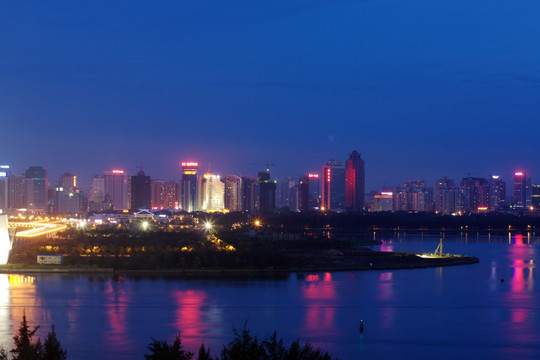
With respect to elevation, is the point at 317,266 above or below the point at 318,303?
above

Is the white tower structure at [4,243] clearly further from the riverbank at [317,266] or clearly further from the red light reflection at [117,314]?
the red light reflection at [117,314]

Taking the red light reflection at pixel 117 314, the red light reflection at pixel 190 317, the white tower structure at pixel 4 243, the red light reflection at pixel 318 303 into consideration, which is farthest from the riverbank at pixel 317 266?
the red light reflection at pixel 190 317

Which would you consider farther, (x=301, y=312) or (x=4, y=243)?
(x=4, y=243)

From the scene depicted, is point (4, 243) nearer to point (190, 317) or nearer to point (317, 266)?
point (317, 266)

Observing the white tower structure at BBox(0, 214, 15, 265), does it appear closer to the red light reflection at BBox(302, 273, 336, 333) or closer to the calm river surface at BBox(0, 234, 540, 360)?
the calm river surface at BBox(0, 234, 540, 360)

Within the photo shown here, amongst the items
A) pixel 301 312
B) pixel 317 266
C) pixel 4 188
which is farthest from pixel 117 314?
pixel 4 188
